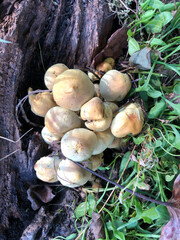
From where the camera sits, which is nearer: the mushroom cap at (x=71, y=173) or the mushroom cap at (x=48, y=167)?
the mushroom cap at (x=71, y=173)

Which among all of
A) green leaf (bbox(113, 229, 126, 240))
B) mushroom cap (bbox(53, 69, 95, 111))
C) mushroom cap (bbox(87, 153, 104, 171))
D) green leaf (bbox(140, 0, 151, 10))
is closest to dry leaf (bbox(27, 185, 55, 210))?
mushroom cap (bbox(87, 153, 104, 171))

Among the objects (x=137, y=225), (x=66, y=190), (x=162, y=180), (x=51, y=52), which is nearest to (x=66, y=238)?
(x=66, y=190)

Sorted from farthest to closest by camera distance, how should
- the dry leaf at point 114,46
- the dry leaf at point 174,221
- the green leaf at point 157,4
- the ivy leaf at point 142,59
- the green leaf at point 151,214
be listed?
the dry leaf at point 114,46 < the green leaf at point 157,4 < the ivy leaf at point 142,59 < the green leaf at point 151,214 < the dry leaf at point 174,221

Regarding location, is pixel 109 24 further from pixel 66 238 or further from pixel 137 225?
pixel 66 238

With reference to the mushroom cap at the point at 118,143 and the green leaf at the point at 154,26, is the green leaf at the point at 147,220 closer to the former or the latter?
the mushroom cap at the point at 118,143

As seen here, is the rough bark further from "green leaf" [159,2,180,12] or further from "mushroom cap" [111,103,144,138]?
"mushroom cap" [111,103,144,138]

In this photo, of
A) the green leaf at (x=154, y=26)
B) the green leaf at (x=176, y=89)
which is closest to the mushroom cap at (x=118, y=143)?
the green leaf at (x=176, y=89)
